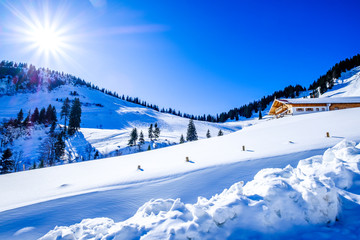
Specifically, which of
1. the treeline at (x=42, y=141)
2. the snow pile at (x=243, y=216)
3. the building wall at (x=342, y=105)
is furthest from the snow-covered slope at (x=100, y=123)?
the snow pile at (x=243, y=216)

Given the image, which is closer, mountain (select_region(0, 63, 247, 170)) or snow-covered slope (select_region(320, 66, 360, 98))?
mountain (select_region(0, 63, 247, 170))

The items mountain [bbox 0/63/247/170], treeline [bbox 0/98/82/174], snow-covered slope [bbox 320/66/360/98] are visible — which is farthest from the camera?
snow-covered slope [bbox 320/66/360/98]

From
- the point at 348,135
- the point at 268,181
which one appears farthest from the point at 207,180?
the point at 348,135

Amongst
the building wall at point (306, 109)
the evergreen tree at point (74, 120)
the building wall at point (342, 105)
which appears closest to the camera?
the building wall at point (342, 105)

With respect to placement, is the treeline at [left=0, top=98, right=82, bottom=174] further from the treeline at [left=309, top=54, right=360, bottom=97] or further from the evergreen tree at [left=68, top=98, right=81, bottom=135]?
the treeline at [left=309, top=54, right=360, bottom=97]

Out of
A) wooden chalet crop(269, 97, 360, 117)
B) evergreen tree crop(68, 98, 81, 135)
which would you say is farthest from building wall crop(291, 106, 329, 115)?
evergreen tree crop(68, 98, 81, 135)

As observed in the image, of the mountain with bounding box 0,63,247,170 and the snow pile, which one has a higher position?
the mountain with bounding box 0,63,247,170

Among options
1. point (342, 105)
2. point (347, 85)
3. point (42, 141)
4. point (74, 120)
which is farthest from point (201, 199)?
point (347, 85)

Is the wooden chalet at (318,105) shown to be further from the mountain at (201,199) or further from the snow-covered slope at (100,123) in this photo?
the snow-covered slope at (100,123)

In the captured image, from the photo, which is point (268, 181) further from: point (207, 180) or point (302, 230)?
point (207, 180)

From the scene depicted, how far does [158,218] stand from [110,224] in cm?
152

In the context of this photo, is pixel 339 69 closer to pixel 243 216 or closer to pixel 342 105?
pixel 342 105

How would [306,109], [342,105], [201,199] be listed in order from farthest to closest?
[306,109], [342,105], [201,199]

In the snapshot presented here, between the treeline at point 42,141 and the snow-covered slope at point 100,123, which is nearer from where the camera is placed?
the treeline at point 42,141
